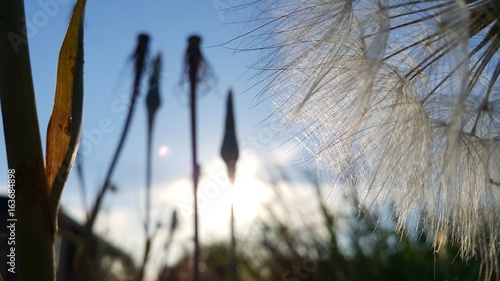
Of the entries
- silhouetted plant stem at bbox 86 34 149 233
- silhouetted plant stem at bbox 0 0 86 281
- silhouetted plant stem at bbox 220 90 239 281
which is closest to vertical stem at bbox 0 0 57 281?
silhouetted plant stem at bbox 0 0 86 281

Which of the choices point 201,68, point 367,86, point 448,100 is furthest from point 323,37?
point 201,68

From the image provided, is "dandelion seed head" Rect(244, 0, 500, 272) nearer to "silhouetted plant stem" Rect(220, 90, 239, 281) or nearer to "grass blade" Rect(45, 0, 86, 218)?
"grass blade" Rect(45, 0, 86, 218)

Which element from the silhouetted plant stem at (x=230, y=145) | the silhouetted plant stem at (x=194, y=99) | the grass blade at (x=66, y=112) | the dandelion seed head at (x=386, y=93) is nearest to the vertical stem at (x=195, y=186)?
the silhouetted plant stem at (x=194, y=99)

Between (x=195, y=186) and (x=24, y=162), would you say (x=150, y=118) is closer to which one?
(x=195, y=186)

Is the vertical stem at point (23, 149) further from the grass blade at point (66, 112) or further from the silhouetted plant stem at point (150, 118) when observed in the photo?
the silhouetted plant stem at point (150, 118)

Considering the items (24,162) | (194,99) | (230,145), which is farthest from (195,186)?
(24,162)

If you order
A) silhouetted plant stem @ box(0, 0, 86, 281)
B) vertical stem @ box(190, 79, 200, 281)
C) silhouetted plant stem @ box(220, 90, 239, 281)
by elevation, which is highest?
silhouetted plant stem @ box(220, 90, 239, 281)
